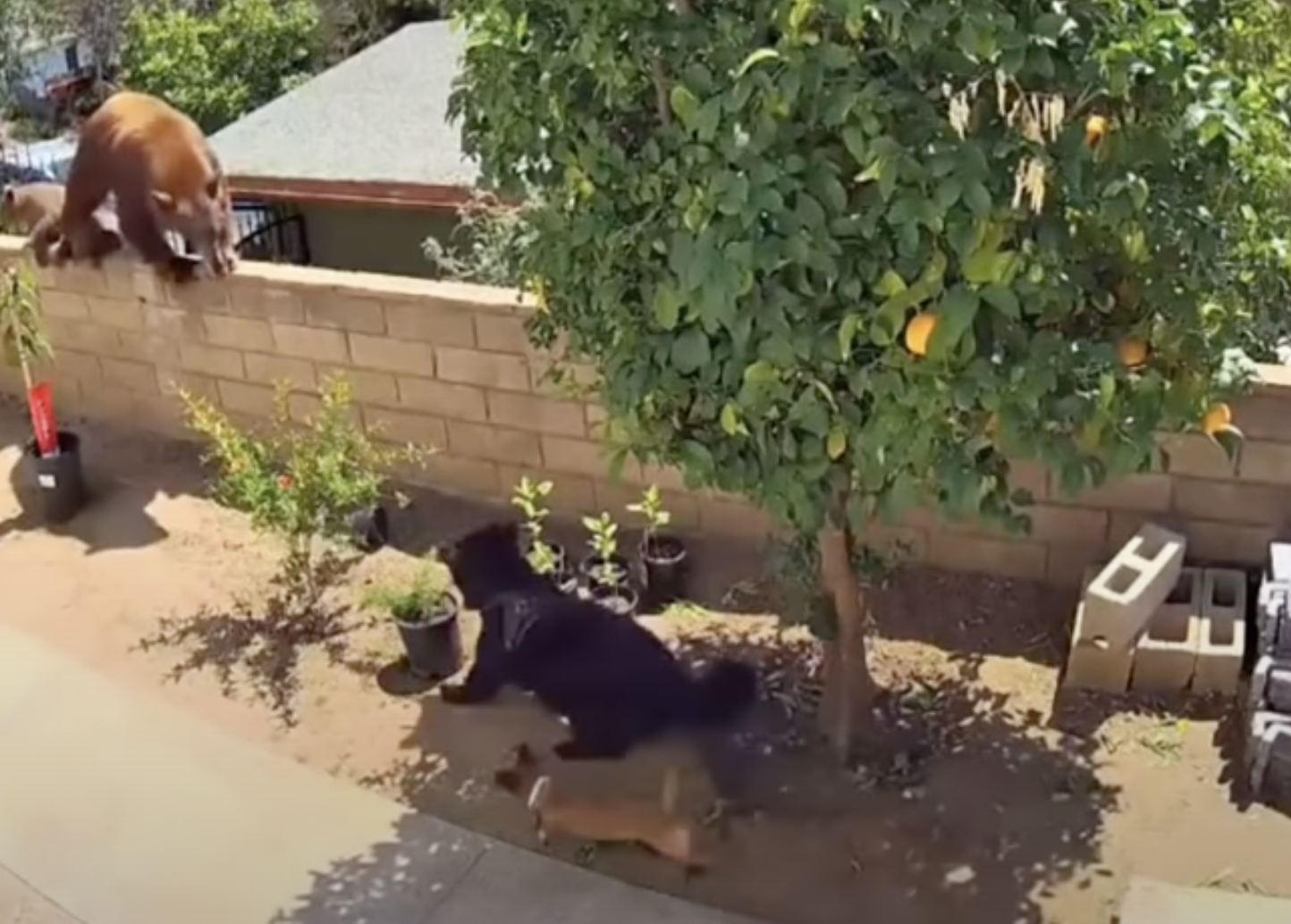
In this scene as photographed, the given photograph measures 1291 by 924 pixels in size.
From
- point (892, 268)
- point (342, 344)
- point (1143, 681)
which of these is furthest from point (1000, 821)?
point (342, 344)

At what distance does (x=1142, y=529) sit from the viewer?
4.60m

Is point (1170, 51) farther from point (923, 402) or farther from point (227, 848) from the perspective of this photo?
point (227, 848)

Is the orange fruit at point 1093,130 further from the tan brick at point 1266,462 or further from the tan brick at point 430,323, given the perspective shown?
the tan brick at point 430,323

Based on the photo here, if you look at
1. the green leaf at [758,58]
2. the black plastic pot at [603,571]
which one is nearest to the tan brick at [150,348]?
the black plastic pot at [603,571]

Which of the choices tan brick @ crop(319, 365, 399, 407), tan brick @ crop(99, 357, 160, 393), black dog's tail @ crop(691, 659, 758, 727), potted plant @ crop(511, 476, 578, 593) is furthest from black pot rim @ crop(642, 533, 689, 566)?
tan brick @ crop(99, 357, 160, 393)

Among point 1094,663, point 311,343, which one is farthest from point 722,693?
point 311,343

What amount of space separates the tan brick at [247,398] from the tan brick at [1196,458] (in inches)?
131

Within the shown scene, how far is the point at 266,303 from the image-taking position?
19.4ft

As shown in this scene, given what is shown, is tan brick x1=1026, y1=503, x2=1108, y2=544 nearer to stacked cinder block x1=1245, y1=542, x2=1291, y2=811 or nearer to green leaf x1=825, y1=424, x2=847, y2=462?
stacked cinder block x1=1245, y1=542, x2=1291, y2=811

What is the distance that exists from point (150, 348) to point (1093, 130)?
14.8 feet

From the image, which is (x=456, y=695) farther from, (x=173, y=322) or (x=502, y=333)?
(x=173, y=322)

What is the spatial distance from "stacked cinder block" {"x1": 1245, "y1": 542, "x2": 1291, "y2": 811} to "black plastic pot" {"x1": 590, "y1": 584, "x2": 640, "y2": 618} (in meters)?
1.78

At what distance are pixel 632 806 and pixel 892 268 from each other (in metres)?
1.58

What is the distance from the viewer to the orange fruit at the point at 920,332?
118 inches
